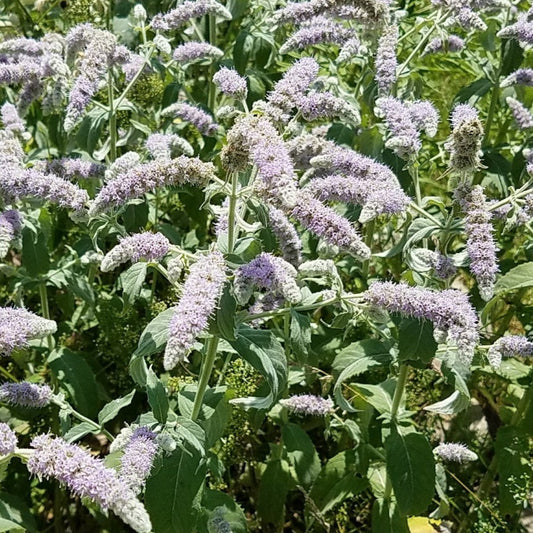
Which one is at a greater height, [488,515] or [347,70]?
[347,70]

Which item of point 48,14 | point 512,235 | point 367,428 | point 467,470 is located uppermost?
point 48,14

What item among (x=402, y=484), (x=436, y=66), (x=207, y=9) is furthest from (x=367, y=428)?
(x=436, y=66)

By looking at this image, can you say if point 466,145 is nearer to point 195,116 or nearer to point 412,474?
point 412,474

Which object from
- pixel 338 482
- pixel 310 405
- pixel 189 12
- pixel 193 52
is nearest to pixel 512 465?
pixel 338 482

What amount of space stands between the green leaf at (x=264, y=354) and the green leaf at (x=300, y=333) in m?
0.28

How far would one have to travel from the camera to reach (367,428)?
10.8 ft

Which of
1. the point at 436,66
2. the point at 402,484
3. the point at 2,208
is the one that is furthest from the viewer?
the point at 436,66

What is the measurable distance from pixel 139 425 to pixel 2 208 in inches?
50.3

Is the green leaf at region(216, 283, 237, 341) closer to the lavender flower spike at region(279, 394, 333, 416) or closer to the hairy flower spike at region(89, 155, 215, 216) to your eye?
the hairy flower spike at region(89, 155, 215, 216)

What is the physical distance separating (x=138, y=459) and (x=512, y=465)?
1847 mm

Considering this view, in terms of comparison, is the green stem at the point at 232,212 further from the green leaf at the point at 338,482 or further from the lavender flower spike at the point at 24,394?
the green leaf at the point at 338,482

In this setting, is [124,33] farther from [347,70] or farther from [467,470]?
[467,470]

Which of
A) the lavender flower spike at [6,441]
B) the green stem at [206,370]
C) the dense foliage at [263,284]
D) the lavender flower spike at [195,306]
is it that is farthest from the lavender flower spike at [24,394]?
the lavender flower spike at [195,306]

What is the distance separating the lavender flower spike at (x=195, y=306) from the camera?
198cm
